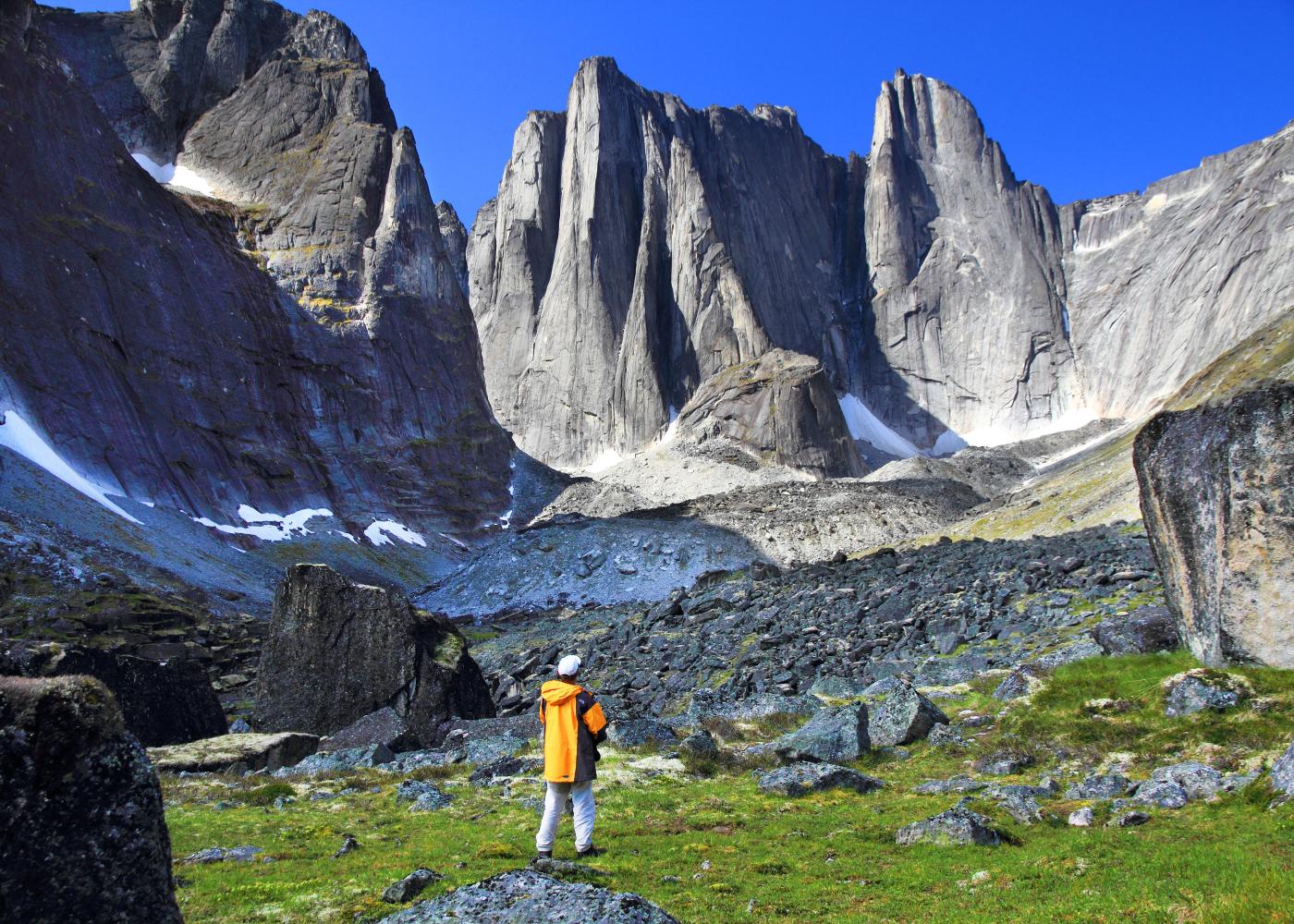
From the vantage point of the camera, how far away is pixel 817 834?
9.52 m

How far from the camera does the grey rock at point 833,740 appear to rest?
13188 mm

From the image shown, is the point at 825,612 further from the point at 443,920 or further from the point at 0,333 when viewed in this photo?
the point at 0,333

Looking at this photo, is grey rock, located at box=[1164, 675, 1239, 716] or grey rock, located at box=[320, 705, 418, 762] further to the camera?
grey rock, located at box=[320, 705, 418, 762]

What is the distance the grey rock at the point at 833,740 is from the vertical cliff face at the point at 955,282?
123009 mm

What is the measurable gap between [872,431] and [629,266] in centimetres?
4147

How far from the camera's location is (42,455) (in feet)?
157

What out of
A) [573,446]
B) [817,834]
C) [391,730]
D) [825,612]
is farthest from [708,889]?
[573,446]

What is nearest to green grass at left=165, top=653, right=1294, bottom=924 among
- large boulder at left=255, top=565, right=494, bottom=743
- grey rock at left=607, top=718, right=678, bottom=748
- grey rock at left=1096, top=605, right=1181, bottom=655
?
grey rock at left=1096, top=605, right=1181, bottom=655

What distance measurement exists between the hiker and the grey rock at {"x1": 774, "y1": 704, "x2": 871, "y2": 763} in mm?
5200

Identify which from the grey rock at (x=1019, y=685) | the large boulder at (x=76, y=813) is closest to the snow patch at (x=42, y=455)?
the grey rock at (x=1019, y=685)

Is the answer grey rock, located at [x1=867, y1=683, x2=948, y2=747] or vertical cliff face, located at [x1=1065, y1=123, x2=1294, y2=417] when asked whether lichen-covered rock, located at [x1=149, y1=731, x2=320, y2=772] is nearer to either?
grey rock, located at [x1=867, y1=683, x2=948, y2=747]

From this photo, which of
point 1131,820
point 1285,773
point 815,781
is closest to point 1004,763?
point 815,781

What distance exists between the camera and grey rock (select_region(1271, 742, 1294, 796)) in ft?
26.9

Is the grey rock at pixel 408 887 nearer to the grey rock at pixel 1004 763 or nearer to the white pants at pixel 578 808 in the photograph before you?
the white pants at pixel 578 808
